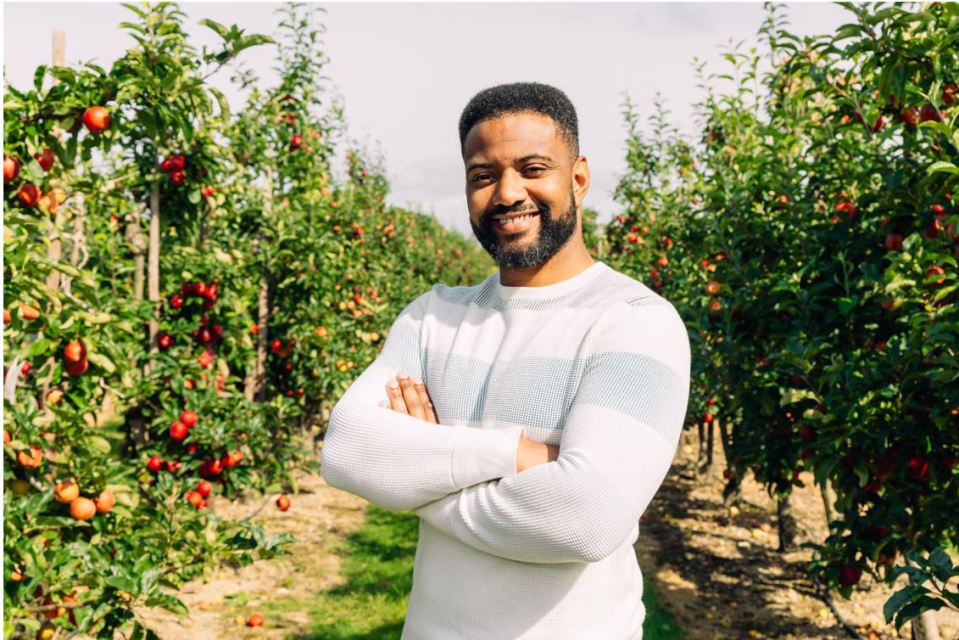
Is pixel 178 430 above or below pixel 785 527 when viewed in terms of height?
above

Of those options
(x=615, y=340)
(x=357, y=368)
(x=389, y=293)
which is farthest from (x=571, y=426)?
(x=389, y=293)

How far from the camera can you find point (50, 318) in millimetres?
2633

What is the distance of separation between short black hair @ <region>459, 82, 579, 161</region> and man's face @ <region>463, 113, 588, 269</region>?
0.06 feet

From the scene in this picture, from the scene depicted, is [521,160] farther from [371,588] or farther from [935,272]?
[371,588]

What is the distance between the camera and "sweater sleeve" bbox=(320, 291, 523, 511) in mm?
1476

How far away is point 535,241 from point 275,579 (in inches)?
173

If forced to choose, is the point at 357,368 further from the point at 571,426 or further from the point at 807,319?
the point at 571,426

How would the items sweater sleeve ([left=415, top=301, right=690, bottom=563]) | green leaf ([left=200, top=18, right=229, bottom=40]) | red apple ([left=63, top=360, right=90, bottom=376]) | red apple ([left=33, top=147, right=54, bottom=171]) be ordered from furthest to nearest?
green leaf ([left=200, top=18, right=229, bottom=40])
red apple ([left=33, top=147, right=54, bottom=171])
red apple ([left=63, top=360, right=90, bottom=376])
sweater sleeve ([left=415, top=301, right=690, bottom=563])

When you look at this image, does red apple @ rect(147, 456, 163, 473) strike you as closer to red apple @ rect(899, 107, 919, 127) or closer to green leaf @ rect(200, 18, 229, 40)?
green leaf @ rect(200, 18, 229, 40)

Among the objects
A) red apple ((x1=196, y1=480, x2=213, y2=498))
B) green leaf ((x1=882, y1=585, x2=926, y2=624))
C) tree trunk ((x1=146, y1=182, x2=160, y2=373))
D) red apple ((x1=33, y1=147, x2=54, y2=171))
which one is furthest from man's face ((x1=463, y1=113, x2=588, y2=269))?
red apple ((x1=196, y1=480, x2=213, y2=498))

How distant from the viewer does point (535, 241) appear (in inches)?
64.3

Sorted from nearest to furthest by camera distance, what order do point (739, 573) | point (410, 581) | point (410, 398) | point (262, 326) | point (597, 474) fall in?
point (597, 474)
point (410, 398)
point (410, 581)
point (739, 573)
point (262, 326)

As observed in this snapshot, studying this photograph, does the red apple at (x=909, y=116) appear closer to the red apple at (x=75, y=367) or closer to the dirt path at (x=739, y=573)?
the dirt path at (x=739, y=573)

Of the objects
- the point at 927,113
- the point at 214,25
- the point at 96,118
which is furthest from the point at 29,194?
the point at 927,113
